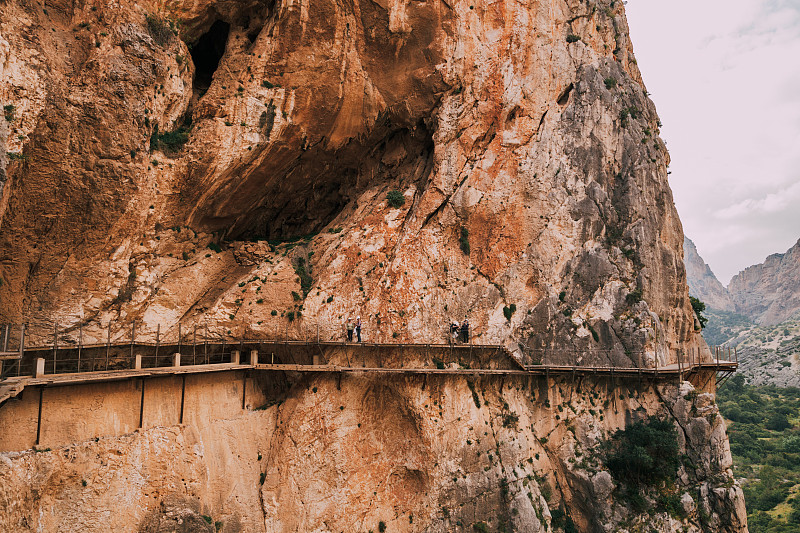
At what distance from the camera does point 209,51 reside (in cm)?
2778

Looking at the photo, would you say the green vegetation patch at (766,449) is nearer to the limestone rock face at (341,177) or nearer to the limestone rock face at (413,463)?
the limestone rock face at (413,463)

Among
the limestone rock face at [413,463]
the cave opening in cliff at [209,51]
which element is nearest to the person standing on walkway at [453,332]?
the limestone rock face at [413,463]

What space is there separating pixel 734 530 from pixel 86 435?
2721 cm

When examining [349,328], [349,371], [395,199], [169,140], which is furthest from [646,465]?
[169,140]

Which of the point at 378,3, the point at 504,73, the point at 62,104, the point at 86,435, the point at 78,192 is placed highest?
the point at 378,3

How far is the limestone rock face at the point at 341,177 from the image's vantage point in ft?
64.1

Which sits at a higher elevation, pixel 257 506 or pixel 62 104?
pixel 62 104

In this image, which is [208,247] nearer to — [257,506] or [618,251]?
[257,506]

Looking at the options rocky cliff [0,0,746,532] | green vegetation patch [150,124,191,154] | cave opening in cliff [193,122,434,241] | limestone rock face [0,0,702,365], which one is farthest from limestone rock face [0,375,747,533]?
green vegetation patch [150,124,191,154]

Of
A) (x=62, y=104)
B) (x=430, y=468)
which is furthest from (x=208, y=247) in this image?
(x=430, y=468)

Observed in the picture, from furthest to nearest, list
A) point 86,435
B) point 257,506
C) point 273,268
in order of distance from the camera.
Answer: point 273,268 → point 257,506 → point 86,435

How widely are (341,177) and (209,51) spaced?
9.70 m

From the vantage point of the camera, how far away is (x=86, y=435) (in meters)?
17.6

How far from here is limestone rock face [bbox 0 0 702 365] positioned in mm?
19531
